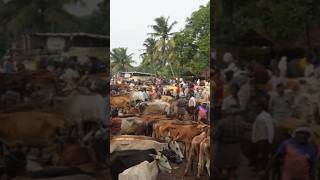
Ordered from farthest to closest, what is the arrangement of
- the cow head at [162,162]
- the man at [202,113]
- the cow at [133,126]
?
1. the man at [202,113]
2. the cow at [133,126]
3. the cow head at [162,162]

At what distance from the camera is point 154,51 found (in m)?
49.9

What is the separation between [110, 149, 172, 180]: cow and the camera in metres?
11.7

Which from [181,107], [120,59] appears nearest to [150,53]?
[120,59]

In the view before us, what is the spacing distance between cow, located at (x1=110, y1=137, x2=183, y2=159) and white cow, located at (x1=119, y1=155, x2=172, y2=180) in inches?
64.7

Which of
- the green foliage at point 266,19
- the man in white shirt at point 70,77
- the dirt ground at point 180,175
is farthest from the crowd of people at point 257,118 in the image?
the dirt ground at point 180,175

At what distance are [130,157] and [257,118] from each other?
19.9ft

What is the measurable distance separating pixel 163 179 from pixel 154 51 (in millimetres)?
37772

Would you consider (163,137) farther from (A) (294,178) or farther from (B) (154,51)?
(B) (154,51)

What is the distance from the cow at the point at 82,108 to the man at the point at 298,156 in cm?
259

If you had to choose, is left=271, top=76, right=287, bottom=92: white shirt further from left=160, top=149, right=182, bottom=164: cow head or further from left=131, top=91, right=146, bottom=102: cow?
left=131, top=91, right=146, bottom=102: cow

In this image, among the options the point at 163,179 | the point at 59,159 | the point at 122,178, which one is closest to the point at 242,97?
the point at 59,159

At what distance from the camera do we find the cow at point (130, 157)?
38.3 ft

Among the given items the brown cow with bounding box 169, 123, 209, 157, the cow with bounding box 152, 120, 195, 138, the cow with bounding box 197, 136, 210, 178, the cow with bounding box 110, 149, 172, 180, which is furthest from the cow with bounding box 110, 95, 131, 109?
the cow with bounding box 197, 136, 210, 178

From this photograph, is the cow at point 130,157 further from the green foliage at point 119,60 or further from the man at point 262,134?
the green foliage at point 119,60
